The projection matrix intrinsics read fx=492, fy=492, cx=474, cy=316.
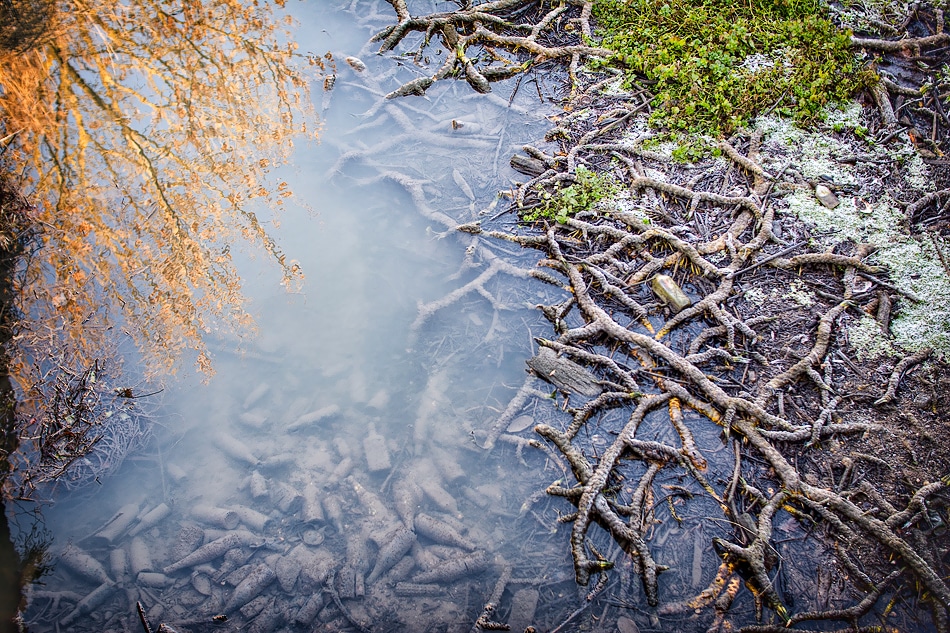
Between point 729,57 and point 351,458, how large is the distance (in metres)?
5.06

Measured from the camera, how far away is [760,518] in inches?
102

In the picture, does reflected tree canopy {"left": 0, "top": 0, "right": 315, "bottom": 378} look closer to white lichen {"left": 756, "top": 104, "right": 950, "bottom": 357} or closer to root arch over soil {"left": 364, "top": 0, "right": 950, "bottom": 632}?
root arch over soil {"left": 364, "top": 0, "right": 950, "bottom": 632}

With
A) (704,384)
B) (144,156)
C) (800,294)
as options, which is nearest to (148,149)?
(144,156)

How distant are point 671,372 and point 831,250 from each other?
65.7 inches

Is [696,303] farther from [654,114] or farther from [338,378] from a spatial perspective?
[338,378]

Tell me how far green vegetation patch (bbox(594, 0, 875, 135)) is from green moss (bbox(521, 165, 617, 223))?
954 millimetres

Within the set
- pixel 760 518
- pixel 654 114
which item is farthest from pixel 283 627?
pixel 654 114

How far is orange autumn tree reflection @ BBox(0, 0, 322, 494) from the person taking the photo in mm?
3684

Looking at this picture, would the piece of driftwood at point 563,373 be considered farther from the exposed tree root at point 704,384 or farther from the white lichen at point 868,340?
the white lichen at point 868,340

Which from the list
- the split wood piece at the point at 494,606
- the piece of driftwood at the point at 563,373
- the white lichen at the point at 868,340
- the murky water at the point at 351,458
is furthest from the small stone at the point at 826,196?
the split wood piece at the point at 494,606

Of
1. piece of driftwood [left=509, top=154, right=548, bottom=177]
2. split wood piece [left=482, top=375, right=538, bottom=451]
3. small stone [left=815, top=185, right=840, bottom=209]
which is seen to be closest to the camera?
split wood piece [left=482, top=375, right=538, bottom=451]

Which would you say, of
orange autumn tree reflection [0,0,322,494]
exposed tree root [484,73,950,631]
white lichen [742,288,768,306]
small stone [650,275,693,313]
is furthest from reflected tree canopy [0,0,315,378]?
white lichen [742,288,768,306]

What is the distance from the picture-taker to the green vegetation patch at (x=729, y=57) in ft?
14.9

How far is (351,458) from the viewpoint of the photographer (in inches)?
125
